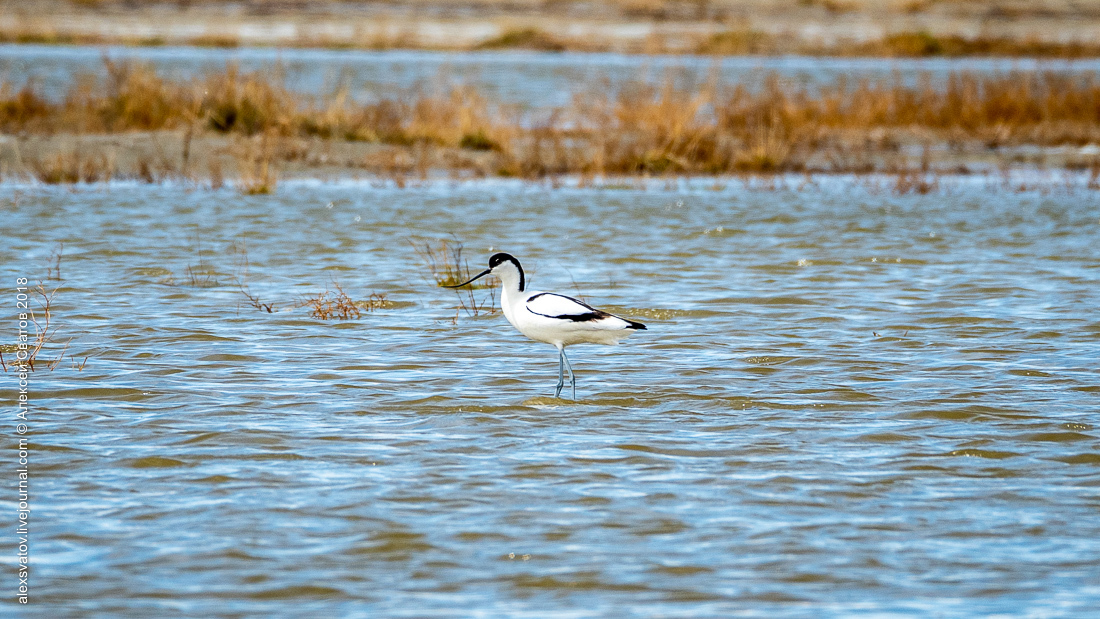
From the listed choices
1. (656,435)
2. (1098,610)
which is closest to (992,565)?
(1098,610)

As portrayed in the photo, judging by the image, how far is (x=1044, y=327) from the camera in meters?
9.85

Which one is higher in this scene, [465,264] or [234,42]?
[234,42]

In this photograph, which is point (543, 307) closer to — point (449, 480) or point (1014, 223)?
point (449, 480)

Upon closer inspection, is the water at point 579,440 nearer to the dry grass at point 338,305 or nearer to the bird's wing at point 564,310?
the dry grass at point 338,305

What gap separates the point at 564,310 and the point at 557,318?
0.06 meters

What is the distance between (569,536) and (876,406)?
2.78 meters

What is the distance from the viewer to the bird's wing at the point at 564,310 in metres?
7.50

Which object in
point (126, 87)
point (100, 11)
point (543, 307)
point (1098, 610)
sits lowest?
point (1098, 610)

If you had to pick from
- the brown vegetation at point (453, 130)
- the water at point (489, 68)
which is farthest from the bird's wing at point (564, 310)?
the water at point (489, 68)

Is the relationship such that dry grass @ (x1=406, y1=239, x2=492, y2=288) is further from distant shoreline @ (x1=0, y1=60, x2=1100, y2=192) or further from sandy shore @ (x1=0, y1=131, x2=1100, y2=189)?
sandy shore @ (x1=0, y1=131, x2=1100, y2=189)

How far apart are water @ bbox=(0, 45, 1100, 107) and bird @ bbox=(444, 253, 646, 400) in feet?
60.7

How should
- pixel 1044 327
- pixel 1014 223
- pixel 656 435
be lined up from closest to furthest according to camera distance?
pixel 656 435
pixel 1044 327
pixel 1014 223

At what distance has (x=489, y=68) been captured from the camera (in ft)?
124

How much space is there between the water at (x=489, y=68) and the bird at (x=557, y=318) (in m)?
18.5
